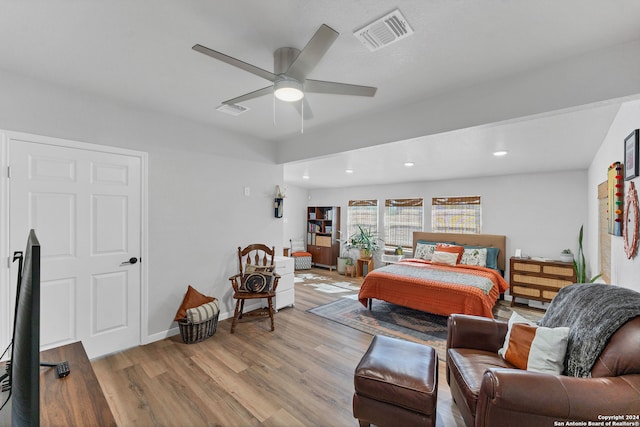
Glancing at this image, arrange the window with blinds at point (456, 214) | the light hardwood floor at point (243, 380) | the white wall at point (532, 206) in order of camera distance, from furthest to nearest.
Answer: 1. the window with blinds at point (456, 214)
2. the white wall at point (532, 206)
3. the light hardwood floor at point (243, 380)

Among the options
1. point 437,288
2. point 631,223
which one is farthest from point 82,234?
point 631,223

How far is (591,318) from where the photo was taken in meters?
1.54

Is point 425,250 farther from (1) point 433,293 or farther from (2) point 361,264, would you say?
(1) point 433,293

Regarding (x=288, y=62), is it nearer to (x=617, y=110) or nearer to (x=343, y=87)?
(x=343, y=87)

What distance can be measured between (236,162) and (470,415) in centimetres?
A: 340

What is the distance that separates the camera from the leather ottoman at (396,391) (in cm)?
162

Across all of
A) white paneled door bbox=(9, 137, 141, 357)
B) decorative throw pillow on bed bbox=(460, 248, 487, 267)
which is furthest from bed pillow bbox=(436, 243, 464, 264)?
white paneled door bbox=(9, 137, 141, 357)

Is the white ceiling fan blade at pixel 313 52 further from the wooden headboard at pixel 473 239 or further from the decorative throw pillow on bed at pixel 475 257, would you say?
the wooden headboard at pixel 473 239

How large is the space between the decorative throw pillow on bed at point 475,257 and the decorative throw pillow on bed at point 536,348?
330 centimetres

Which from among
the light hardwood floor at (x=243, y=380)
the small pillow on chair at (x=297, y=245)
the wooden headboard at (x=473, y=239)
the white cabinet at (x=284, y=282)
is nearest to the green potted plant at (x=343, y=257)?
the small pillow on chair at (x=297, y=245)

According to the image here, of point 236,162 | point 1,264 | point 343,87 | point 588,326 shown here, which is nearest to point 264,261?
point 236,162

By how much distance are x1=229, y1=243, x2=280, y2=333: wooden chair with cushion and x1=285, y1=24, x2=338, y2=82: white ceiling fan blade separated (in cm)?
245

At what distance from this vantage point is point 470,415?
1576 mm

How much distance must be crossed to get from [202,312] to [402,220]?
4.93 m
